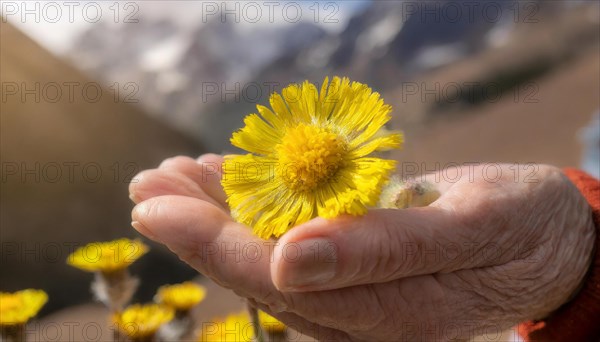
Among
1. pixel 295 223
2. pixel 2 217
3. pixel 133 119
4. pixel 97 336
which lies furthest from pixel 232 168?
pixel 133 119

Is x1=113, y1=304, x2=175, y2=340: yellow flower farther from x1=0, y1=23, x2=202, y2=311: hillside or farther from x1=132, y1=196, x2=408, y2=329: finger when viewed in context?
x1=0, y1=23, x2=202, y2=311: hillside

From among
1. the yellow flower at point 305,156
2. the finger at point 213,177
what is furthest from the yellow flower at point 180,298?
the yellow flower at point 305,156

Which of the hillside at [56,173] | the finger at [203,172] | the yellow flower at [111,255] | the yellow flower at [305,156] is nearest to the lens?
the yellow flower at [305,156]

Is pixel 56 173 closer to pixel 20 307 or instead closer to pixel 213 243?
pixel 20 307

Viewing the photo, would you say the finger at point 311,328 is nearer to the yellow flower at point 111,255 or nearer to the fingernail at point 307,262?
the fingernail at point 307,262

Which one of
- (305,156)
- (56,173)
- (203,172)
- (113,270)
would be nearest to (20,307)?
(113,270)

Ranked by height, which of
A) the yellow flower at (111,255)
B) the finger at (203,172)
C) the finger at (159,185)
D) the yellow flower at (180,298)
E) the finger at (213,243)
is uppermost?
the finger at (203,172)
